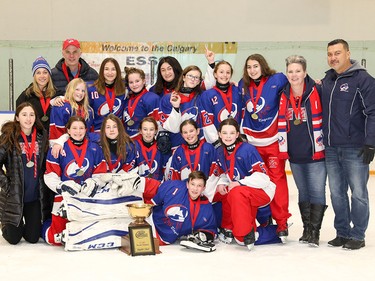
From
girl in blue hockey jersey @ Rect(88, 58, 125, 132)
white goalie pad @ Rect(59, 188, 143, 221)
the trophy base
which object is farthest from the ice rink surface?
girl in blue hockey jersey @ Rect(88, 58, 125, 132)

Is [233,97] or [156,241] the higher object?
[233,97]

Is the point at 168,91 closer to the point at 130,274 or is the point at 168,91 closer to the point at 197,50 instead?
the point at 130,274

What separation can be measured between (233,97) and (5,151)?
1715 millimetres

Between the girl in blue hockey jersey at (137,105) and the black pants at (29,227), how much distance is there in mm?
939

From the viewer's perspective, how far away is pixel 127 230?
414 centimetres

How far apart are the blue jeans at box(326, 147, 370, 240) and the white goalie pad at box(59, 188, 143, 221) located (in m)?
1.39

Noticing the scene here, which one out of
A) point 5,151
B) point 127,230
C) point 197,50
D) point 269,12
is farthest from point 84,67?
point 269,12

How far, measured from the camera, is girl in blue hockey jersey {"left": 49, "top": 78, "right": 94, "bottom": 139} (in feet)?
14.7

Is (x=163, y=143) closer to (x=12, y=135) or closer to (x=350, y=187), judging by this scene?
(x=12, y=135)

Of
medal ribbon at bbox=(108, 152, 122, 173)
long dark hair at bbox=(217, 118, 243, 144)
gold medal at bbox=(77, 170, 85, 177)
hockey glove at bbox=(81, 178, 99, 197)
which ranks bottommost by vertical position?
hockey glove at bbox=(81, 178, 99, 197)

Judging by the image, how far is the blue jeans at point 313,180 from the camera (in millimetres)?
4164

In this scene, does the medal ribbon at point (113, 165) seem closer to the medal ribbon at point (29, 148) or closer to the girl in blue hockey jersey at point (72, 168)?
the girl in blue hockey jersey at point (72, 168)

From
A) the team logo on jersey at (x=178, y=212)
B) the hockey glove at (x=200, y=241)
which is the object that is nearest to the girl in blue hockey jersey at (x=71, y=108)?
the team logo on jersey at (x=178, y=212)

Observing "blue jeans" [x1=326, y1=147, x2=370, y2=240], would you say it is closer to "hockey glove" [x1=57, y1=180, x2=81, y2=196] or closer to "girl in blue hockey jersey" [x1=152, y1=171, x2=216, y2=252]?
"girl in blue hockey jersey" [x1=152, y1=171, x2=216, y2=252]
